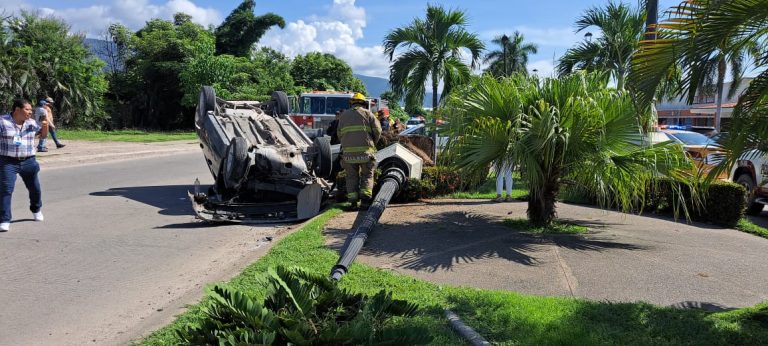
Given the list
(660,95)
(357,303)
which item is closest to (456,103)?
(660,95)

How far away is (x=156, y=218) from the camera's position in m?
9.02

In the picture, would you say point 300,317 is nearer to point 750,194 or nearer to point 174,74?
point 750,194

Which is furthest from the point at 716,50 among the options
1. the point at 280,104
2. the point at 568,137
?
the point at 280,104

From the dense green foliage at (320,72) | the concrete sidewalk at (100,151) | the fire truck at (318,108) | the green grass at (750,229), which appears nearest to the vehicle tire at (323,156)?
the green grass at (750,229)

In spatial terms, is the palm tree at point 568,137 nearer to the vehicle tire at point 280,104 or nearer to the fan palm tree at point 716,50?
the fan palm tree at point 716,50

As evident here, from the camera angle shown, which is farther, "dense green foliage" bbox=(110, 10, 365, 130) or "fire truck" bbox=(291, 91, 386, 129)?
"dense green foliage" bbox=(110, 10, 365, 130)

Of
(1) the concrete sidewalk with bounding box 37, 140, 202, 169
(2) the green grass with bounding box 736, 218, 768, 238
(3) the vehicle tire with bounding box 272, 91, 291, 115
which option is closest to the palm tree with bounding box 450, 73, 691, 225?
(2) the green grass with bounding box 736, 218, 768, 238

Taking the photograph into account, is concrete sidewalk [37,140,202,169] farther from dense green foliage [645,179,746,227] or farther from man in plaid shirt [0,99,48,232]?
dense green foliage [645,179,746,227]

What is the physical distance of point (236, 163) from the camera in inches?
348

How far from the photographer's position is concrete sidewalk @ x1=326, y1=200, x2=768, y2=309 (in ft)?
17.1

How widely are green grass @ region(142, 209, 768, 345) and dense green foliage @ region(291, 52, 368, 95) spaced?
38.4 metres

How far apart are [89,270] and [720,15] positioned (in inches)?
235

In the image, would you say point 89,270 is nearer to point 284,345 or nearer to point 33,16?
point 284,345

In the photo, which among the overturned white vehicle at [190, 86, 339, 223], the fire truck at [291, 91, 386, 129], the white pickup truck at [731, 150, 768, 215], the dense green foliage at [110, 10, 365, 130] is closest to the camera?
the overturned white vehicle at [190, 86, 339, 223]
